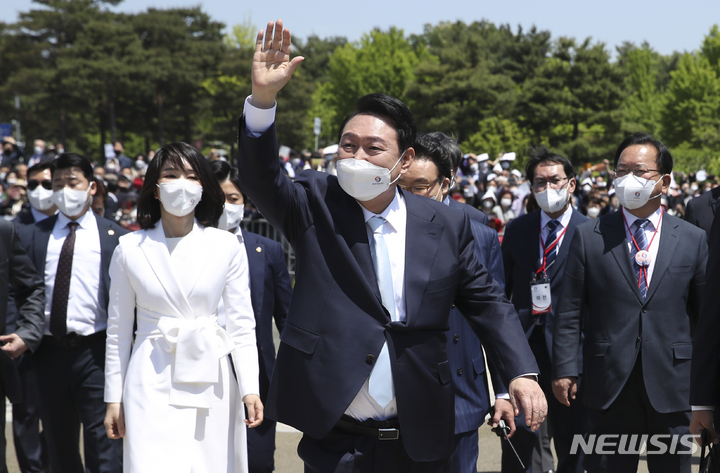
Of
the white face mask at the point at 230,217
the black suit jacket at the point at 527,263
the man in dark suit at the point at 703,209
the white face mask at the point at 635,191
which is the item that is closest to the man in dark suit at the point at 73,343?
the white face mask at the point at 230,217

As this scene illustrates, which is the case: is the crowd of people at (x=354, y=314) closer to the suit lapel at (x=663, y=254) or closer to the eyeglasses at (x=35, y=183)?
the suit lapel at (x=663, y=254)

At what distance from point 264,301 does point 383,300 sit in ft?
6.73

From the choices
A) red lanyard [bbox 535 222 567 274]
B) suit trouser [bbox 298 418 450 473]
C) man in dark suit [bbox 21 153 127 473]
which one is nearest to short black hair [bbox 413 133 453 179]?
red lanyard [bbox 535 222 567 274]

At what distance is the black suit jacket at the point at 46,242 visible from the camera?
4.91 meters

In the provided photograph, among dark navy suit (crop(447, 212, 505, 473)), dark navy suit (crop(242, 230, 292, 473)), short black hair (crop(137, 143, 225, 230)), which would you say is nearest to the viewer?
dark navy suit (crop(447, 212, 505, 473))

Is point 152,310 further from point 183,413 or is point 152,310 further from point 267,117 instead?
point 267,117

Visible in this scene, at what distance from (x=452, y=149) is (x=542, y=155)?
4.63 ft

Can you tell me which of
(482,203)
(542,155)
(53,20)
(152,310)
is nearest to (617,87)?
(482,203)

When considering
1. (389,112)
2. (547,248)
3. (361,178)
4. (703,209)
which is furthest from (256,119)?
(703,209)

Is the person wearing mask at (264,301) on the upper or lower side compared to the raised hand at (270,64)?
lower

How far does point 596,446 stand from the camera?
4.47m

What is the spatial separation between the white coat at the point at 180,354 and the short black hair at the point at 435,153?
1403 mm

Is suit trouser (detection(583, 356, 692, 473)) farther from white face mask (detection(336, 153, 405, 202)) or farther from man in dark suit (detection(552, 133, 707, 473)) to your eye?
white face mask (detection(336, 153, 405, 202))

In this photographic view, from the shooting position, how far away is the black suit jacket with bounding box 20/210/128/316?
491 centimetres
